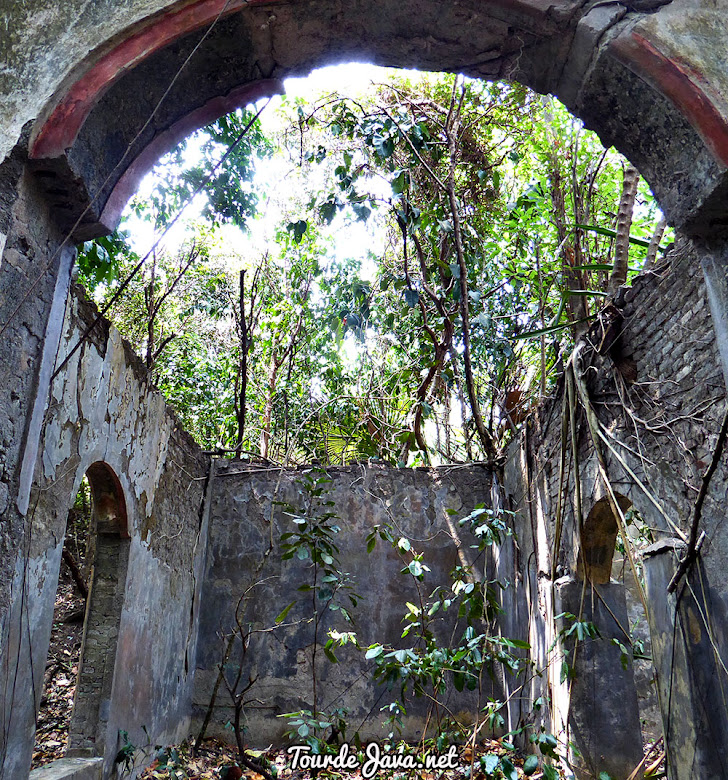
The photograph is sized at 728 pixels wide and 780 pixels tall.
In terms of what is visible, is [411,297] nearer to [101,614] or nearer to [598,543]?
[598,543]

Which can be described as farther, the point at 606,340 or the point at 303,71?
the point at 606,340

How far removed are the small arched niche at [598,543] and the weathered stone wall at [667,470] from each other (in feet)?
0.11

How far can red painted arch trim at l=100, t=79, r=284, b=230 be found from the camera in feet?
6.35

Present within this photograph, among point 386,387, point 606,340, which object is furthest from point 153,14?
point 386,387

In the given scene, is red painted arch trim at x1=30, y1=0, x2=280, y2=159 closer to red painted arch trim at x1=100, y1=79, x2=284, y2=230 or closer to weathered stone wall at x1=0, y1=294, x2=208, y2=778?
red painted arch trim at x1=100, y1=79, x2=284, y2=230

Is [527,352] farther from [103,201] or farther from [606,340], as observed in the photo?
[103,201]

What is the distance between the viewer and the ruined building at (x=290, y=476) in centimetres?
174

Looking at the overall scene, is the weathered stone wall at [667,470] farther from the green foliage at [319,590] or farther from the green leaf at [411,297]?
the green foliage at [319,590]

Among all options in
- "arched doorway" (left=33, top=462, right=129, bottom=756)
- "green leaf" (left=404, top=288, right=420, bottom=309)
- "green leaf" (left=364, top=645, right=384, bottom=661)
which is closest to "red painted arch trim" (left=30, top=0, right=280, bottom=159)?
"arched doorway" (left=33, top=462, right=129, bottom=756)

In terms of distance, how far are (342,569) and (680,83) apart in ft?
16.8

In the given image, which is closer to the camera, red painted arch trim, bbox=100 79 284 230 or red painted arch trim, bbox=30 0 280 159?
red painted arch trim, bbox=30 0 280 159

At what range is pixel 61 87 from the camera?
172 cm

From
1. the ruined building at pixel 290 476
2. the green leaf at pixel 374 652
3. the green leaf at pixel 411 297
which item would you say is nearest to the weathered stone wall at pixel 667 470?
the ruined building at pixel 290 476

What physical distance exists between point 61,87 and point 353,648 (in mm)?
5239
